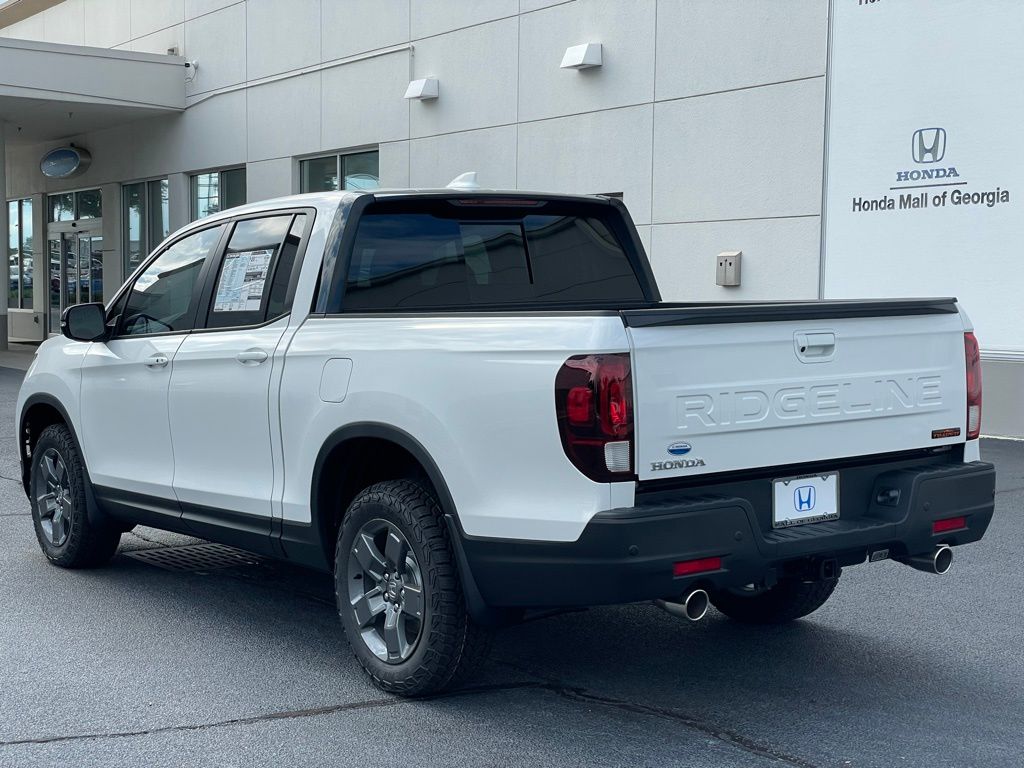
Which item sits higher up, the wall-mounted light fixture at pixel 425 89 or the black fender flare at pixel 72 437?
the wall-mounted light fixture at pixel 425 89

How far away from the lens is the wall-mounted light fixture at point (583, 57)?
15.3 meters

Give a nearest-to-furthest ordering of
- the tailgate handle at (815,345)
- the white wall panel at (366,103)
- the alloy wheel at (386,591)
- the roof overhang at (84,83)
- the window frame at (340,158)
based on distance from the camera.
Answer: the tailgate handle at (815,345) < the alloy wheel at (386,591) < the white wall panel at (366,103) < the window frame at (340,158) < the roof overhang at (84,83)

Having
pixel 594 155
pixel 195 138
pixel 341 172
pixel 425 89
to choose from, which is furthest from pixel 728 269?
pixel 195 138

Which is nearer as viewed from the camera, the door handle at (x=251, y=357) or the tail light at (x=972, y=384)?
the tail light at (x=972, y=384)

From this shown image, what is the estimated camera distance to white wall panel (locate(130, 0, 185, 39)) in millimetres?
24328

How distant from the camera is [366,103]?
1938 centimetres

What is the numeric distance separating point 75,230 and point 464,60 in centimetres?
1496

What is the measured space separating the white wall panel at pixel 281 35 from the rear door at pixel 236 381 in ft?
50.6

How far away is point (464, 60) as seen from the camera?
17.5 metres

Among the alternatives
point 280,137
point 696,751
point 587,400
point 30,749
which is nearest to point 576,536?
Result: point 587,400

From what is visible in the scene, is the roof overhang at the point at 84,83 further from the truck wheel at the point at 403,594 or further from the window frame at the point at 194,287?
the truck wheel at the point at 403,594

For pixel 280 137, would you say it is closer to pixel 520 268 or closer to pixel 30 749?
pixel 520 268

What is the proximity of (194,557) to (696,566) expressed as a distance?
3999 mm

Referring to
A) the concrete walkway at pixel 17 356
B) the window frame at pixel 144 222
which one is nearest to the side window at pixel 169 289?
the concrete walkway at pixel 17 356
